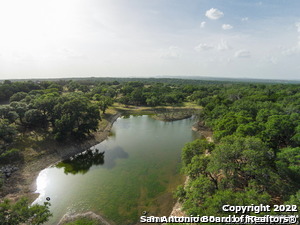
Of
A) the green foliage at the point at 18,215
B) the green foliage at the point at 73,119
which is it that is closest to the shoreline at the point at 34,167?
the green foliage at the point at 73,119

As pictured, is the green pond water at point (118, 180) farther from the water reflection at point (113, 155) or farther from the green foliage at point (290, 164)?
the green foliage at point (290, 164)

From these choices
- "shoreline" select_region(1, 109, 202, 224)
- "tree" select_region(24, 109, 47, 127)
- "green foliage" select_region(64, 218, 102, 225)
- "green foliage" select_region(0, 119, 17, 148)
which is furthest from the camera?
"tree" select_region(24, 109, 47, 127)

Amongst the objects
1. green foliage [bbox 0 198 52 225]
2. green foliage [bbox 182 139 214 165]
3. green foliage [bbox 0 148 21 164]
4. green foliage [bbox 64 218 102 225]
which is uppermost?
green foliage [bbox 182 139 214 165]

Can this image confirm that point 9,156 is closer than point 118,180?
No

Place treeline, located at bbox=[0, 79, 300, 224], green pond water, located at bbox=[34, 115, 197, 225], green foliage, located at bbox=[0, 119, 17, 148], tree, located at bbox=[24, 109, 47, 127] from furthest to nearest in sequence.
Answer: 1. tree, located at bbox=[24, 109, 47, 127]
2. green foliage, located at bbox=[0, 119, 17, 148]
3. green pond water, located at bbox=[34, 115, 197, 225]
4. treeline, located at bbox=[0, 79, 300, 224]

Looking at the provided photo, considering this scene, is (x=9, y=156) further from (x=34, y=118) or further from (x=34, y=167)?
(x=34, y=118)

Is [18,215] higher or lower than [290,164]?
lower

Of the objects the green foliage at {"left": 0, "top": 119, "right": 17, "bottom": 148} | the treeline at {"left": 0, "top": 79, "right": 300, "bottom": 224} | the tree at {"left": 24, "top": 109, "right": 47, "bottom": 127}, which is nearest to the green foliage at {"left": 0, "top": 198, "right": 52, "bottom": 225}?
the treeline at {"left": 0, "top": 79, "right": 300, "bottom": 224}

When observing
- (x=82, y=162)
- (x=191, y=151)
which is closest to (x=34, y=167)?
(x=82, y=162)

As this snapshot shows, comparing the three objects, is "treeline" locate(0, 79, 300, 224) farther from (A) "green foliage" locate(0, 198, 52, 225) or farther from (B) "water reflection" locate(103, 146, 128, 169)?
(A) "green foliage" locate(0, 198, 52, 225)
